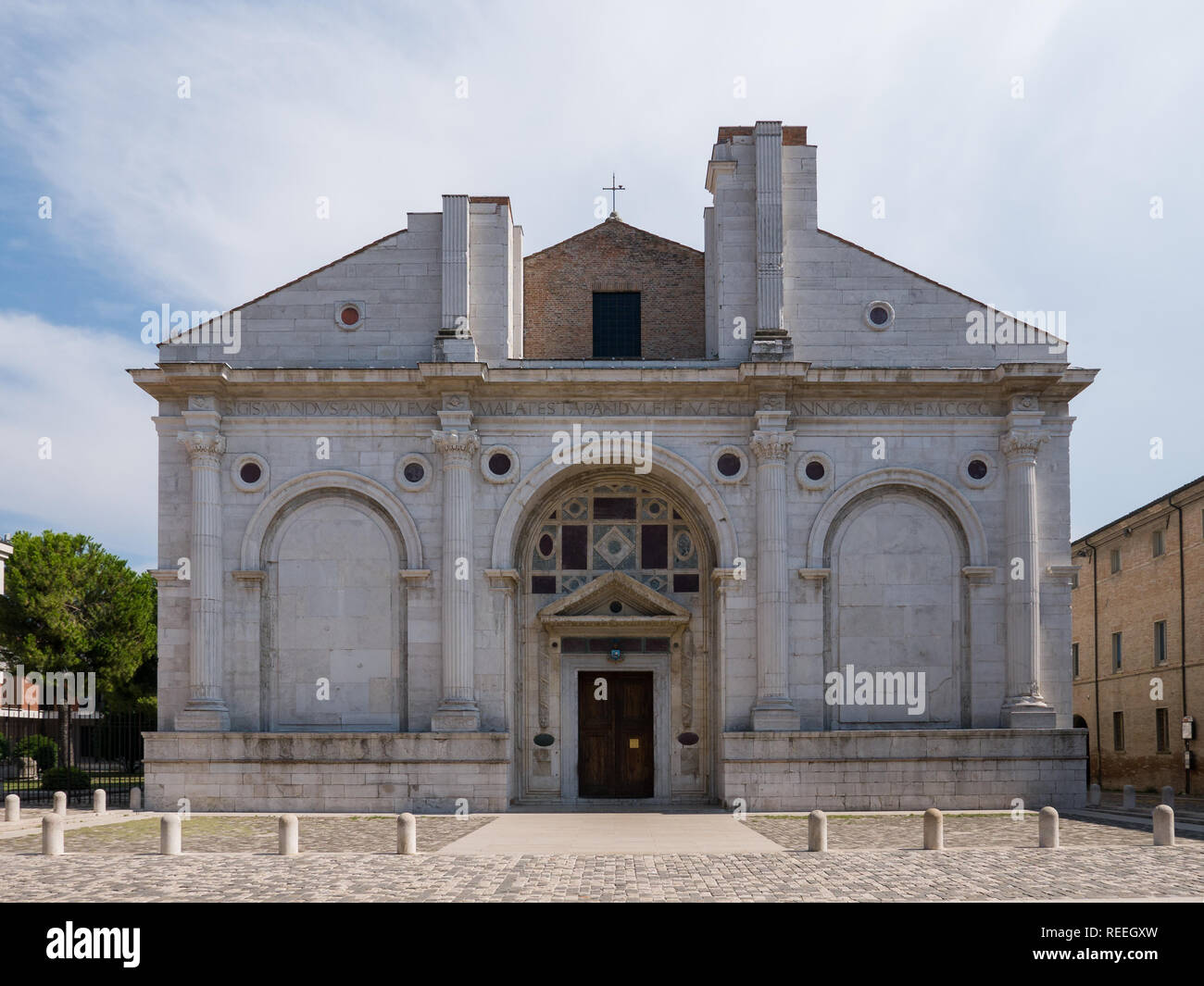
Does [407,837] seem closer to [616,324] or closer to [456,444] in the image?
[456,444]

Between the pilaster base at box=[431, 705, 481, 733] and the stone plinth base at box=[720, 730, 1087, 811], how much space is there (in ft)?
17.5

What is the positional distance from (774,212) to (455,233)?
23.6 feet

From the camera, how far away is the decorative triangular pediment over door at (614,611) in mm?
27562

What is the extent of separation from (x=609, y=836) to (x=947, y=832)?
585 cm

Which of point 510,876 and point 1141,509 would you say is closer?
point 510,876

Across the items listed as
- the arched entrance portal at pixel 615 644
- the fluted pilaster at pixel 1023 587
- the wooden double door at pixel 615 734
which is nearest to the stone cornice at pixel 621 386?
the fluted pilaster at pixel 1023 587

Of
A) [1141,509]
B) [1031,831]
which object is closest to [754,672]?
[1031,831]

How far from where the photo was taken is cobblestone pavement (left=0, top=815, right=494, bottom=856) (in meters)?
19.0


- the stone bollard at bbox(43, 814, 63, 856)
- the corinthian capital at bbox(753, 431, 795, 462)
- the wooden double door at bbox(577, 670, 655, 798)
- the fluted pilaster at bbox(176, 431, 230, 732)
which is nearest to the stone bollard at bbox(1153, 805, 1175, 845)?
the corinthian capital at bbox(753, 431, 795, 462)

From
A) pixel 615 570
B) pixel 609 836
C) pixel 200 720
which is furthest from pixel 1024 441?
pixel 200 720

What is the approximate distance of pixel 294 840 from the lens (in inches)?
706

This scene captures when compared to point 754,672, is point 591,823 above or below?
below

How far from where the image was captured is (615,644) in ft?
92.0
